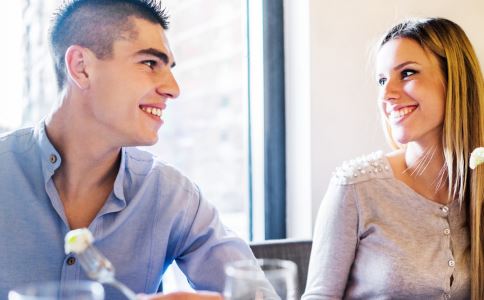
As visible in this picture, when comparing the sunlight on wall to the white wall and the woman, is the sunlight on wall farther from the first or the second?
the woman

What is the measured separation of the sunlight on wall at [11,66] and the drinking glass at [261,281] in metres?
1.51

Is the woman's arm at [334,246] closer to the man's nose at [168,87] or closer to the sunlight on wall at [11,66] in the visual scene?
the man's nose at [168,87]

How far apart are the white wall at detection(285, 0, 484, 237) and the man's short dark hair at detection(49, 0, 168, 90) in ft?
2.57

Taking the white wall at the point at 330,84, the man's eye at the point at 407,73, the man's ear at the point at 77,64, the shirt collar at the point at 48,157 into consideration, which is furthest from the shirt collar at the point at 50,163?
the white wall at the point at 330,84

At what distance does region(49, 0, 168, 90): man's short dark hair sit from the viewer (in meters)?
1.42

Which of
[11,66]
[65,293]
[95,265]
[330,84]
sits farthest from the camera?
[330,84]

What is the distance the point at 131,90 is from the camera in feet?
4.56

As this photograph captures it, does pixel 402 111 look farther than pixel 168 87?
Yes

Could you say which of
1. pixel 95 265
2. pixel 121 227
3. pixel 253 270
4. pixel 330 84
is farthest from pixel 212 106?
pixel 253 270

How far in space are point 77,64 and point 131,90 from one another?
158 mm

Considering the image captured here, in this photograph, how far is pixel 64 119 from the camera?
4.75ft

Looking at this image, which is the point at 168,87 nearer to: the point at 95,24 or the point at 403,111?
the point at 95,24

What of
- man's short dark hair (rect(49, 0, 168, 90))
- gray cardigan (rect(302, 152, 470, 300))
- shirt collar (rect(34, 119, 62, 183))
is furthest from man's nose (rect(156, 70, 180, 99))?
gray cardigan (rect(302, 152, 470, 300))

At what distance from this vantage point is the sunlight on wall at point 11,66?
2002 mm
